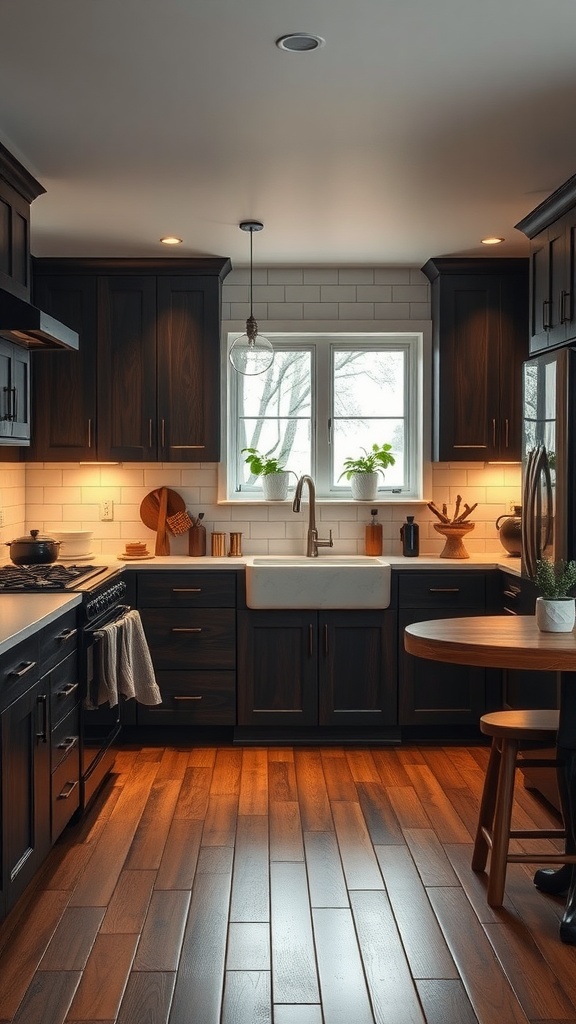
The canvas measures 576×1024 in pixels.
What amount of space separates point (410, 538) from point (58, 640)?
2.62 metres

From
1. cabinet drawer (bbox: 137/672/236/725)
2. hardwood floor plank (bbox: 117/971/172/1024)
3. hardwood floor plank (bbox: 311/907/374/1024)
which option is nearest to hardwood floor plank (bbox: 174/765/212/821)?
cabinet drawer (bbox: 137/672/236/725)

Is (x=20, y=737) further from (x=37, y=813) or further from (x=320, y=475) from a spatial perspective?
(x=320, y=475)

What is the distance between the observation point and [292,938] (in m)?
2.92

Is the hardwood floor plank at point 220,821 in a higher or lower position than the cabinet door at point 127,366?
lower

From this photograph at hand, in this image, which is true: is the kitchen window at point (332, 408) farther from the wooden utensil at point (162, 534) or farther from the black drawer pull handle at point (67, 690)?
the black drawer pull handle at point (67, 690)

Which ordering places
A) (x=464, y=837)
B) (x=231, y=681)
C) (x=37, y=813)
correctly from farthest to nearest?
1. (x=231, y=681)
2. (x=464, y=837)
3. (x=37, y=813)

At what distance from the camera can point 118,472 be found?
5680 mm

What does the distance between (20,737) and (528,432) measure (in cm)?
272

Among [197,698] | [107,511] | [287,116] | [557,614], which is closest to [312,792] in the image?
[197,698]

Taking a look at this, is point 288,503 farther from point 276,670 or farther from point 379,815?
point 379,815

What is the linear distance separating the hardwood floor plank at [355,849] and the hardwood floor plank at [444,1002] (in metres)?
0.68

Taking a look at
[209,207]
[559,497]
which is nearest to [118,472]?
[209,207]

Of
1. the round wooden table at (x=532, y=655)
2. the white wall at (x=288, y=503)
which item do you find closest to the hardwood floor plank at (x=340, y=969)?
the round wooden table at (x=532, y=655)

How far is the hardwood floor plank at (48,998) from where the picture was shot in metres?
2.46
